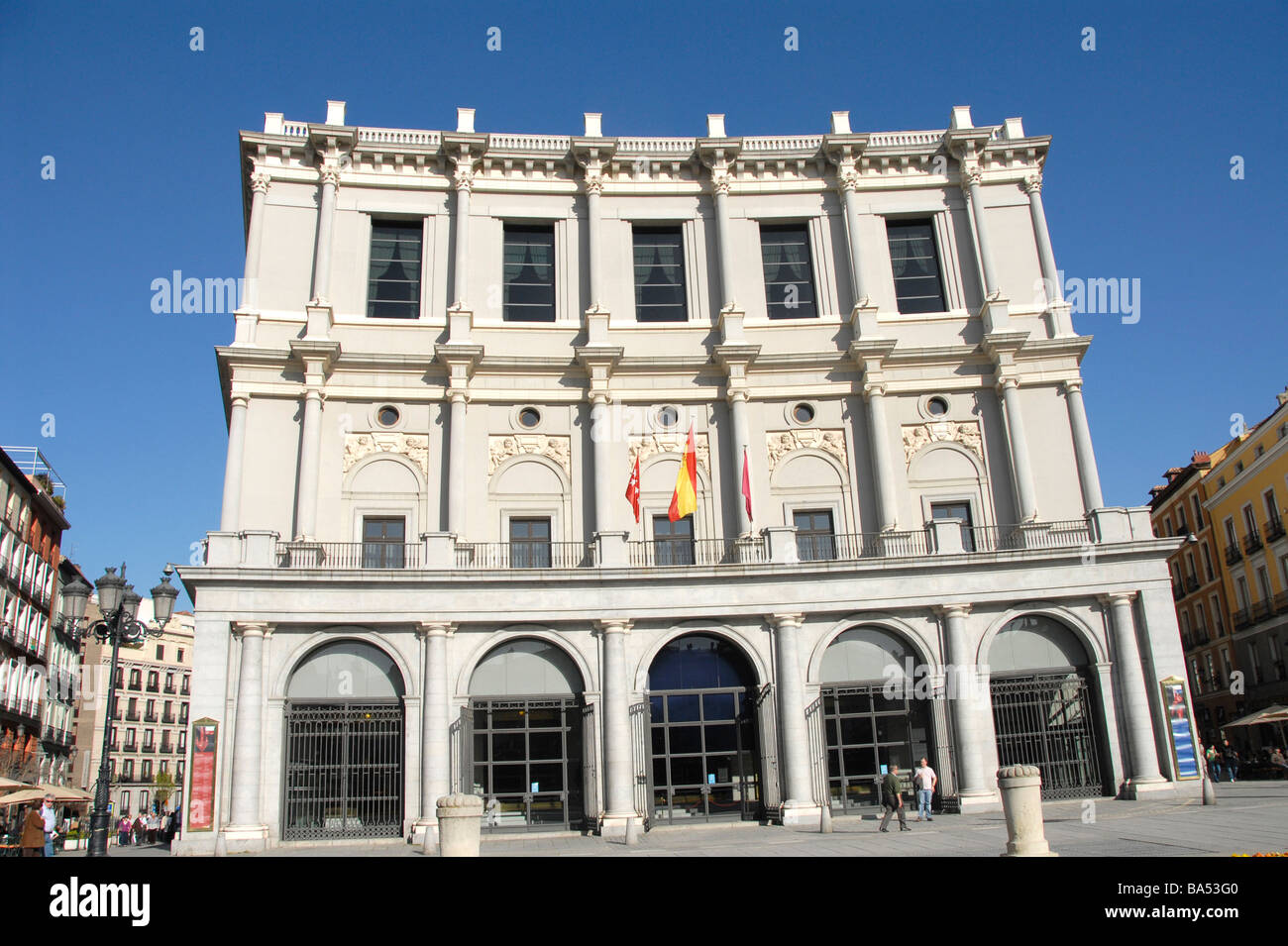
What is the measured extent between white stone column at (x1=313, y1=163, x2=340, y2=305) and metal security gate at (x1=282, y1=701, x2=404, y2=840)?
11.8 metres

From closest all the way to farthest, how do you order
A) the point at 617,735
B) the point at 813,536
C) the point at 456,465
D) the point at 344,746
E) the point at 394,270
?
the point at 344,746
the point at 617,735
the point at 456,465
the point at 813,536
the point at 394,270

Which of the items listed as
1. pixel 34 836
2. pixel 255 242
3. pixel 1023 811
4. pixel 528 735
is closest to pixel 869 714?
pixel 528 735

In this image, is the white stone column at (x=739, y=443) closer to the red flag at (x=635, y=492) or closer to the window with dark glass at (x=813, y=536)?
the window with dark glass at (x=813, y=536)

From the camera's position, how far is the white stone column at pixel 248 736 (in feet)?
73.1

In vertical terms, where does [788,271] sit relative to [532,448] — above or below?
above

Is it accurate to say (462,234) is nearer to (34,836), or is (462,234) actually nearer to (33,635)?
(34,836)

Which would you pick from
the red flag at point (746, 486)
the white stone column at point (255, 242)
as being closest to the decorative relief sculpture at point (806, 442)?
the red flag at point (746, 486)

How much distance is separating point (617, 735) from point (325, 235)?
55.0 feet

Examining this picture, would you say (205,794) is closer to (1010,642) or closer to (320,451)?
(320,451)

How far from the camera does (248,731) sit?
22938 millimetres

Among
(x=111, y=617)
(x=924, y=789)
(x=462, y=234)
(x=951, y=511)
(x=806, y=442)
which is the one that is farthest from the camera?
(x=462, y=234)

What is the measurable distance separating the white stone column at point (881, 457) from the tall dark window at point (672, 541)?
5.38 m
